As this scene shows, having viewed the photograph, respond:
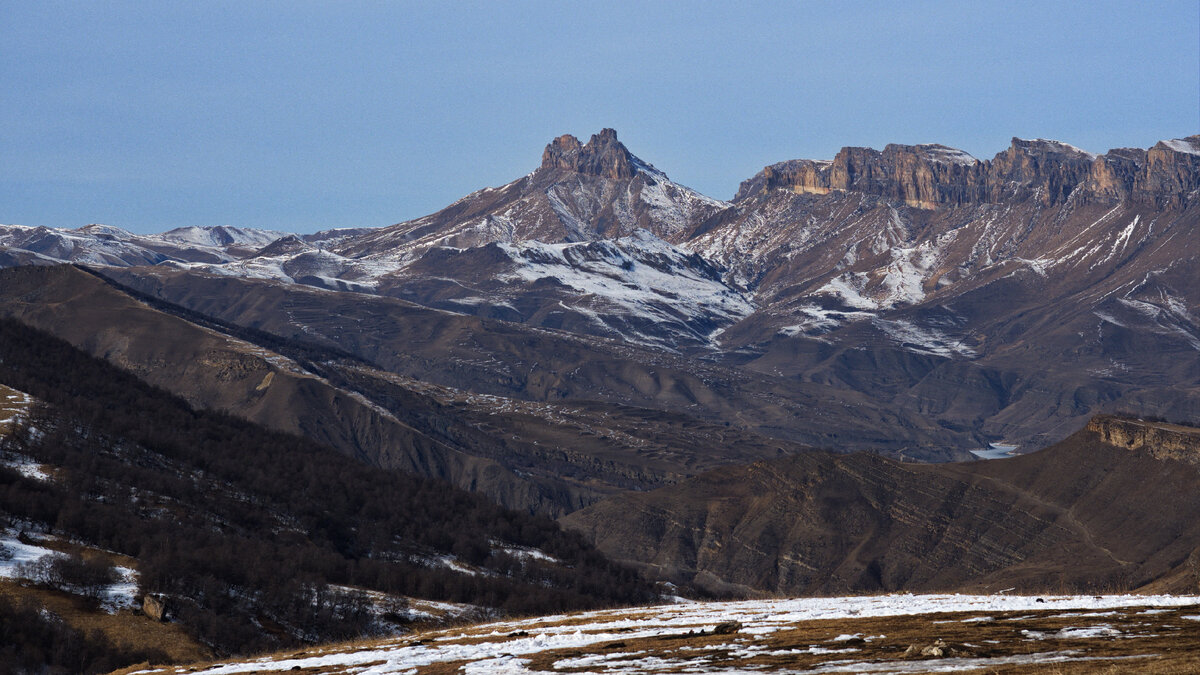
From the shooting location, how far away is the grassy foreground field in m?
47.3

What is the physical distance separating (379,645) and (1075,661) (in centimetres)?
3238

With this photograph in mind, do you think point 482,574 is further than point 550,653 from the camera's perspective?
Yes

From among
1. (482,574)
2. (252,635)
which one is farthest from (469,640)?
(482,574)

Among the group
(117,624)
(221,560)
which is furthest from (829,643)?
(221,560)

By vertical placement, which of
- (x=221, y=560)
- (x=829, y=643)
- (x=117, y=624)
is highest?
(x=829, y=643)

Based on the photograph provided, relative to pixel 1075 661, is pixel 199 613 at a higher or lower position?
lower

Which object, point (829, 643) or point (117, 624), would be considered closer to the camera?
point (829, 643)

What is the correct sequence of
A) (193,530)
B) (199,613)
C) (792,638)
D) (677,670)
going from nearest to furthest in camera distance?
(677,670) < (792,638) < (199,613) < (193,530)

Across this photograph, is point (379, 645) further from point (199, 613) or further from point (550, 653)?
point (199, 613)

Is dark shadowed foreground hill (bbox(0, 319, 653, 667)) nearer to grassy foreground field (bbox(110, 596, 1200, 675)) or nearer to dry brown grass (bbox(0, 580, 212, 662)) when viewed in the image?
dry brown grass (bbox(0, 580, 212, 662))

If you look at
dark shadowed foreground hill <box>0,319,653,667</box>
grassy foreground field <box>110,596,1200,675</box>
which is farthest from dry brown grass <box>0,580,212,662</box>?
grassy foreground field <box>110,596,1200,675</box>

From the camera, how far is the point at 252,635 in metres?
114

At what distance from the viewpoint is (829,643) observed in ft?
174

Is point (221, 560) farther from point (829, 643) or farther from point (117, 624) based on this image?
point (829, 643)
